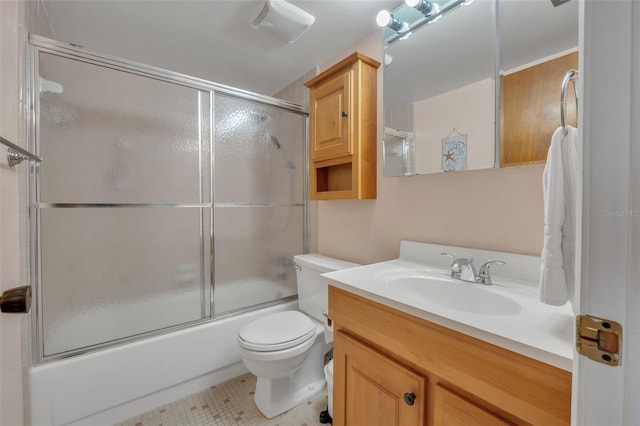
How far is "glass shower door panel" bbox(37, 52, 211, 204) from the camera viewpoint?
1.27m

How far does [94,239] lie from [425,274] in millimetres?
1649

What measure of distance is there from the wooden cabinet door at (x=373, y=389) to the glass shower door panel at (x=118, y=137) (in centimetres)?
129

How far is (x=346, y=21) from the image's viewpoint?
4.95 feet

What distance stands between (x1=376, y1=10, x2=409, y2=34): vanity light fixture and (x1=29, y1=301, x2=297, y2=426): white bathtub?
190 cm

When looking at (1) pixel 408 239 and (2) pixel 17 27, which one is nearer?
(2) pixel 17 27

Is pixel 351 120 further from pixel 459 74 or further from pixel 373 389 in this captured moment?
pixel 373 389

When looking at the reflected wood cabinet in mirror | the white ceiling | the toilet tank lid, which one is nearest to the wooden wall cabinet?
the white ceiling

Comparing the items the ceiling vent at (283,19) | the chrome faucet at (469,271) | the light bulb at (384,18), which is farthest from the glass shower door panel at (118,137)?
the chrome faucet at (469,271)

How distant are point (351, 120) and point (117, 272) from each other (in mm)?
1543

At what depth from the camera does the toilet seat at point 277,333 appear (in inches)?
52.1

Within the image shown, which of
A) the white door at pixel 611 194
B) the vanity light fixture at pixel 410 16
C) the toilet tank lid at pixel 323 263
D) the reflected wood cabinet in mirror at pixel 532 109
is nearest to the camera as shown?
Result: the white door at pixel 611 194

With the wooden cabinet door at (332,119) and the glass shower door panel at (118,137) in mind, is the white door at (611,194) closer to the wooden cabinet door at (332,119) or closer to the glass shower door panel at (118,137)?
the wooden cabinet door at (332,119)

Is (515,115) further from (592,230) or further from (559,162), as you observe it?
(592,230)

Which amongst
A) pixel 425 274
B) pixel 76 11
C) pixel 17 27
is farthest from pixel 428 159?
pixel 76 11
